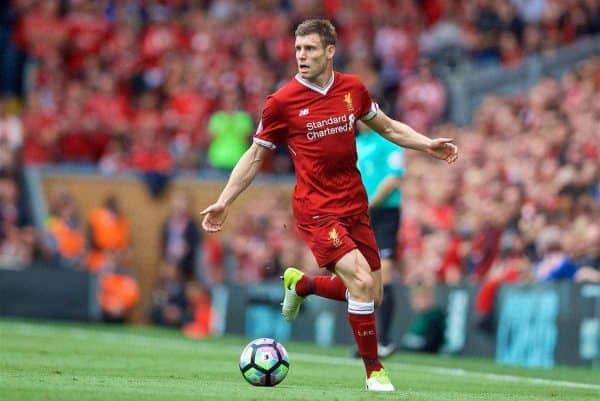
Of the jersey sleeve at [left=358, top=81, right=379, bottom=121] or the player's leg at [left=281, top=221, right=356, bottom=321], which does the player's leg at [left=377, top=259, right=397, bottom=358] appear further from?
the jersey sleeve at [left=358, top=81, right=379, bottom=121]

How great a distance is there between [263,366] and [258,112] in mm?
14777

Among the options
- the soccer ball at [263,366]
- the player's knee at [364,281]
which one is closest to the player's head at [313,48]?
the player's knee at [364,281]

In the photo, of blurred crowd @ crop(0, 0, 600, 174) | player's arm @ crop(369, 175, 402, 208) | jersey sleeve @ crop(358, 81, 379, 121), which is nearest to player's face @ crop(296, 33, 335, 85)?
jersey sleeve @ crop(358, 81, 379, 121)

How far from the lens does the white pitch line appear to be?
12156mm

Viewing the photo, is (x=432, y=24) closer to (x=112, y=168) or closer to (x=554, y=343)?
(x=112, y=168)

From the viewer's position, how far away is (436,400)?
9.45 metres

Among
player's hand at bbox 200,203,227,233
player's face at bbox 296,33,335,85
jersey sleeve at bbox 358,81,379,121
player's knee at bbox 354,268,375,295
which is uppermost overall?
player's face at bbox 296,33,335,85

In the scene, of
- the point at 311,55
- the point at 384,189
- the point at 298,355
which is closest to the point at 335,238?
the point at 311,55

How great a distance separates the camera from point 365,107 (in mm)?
10438

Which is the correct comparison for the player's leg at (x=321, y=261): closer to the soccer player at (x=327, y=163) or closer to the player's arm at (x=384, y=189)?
the soccer player at (x=327, y=163)

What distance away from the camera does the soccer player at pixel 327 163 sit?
10094mm

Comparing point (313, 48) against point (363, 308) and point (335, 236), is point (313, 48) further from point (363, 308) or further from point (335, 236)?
point (363, 308)

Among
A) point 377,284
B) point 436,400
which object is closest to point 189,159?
point 377,284

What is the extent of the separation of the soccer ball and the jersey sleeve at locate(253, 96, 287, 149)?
4.54 feet
